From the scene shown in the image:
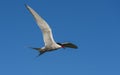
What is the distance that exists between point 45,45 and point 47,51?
711 millimetres

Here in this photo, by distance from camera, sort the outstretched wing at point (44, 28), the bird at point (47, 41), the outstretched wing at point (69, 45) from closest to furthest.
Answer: the outstretched wing at point (44, 28) → the bird at point (47, 41) → the outstretched wing at point (69, 45)

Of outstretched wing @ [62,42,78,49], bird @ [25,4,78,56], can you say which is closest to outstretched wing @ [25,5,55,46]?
bird @ [25,4,78,56]

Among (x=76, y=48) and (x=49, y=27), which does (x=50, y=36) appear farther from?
(x=76, y=48)

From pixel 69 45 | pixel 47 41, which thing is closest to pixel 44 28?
pixel 47 41

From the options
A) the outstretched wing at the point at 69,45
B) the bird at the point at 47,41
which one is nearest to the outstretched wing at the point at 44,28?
the bird at the point at 47,41

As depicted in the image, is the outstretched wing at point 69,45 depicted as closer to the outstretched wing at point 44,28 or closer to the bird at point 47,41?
the bird at point 47,41

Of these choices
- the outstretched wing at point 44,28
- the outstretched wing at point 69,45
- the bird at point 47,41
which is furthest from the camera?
the outstretched wing at point 69,45

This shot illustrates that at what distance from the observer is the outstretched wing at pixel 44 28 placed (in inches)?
1134

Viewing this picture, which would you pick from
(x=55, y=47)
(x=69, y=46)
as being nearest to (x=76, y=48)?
(x=69, y=46)

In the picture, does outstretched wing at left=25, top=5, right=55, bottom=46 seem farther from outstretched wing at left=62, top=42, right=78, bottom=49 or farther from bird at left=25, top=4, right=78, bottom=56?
outstretched wing at left=62, top=42, right=78, bottom=49

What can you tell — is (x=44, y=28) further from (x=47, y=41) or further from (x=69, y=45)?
(x=69, y=45)

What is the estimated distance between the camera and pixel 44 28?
31188 millimetres

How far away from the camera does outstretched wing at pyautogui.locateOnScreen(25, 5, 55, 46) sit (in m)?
28.8

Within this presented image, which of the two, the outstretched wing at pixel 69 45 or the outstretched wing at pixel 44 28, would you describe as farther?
the outstretched wing at pixel 69 45
